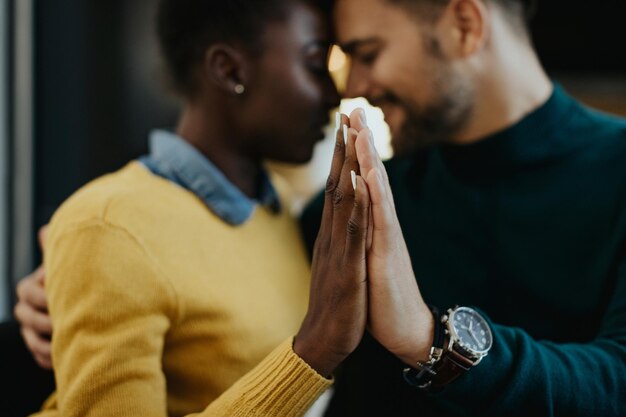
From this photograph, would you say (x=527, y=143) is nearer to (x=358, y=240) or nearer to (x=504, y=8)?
(x=504, y=8)

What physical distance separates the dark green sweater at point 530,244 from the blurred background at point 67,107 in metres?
0.21

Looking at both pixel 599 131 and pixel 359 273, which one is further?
pixel 599 131

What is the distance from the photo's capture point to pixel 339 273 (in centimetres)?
68

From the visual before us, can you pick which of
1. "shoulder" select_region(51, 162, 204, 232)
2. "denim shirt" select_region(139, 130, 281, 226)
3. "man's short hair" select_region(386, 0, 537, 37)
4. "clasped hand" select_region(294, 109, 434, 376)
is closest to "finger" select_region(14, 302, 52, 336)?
"shoulder" select_region(51, 162, 204, 232)

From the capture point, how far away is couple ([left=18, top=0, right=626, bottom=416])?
0.73m

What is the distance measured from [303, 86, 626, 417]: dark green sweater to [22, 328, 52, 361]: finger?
1.38 ft

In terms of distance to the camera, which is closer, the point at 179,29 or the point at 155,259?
the point at 155,259

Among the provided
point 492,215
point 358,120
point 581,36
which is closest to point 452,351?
point 358,120

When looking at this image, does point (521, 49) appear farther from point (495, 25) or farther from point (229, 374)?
point (229, 374)

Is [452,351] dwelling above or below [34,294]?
above

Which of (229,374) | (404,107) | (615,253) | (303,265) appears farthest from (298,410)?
(404,107)

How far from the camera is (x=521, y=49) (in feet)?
3.88

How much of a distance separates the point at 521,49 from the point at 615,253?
42cm

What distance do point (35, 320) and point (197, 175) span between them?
295 mm
